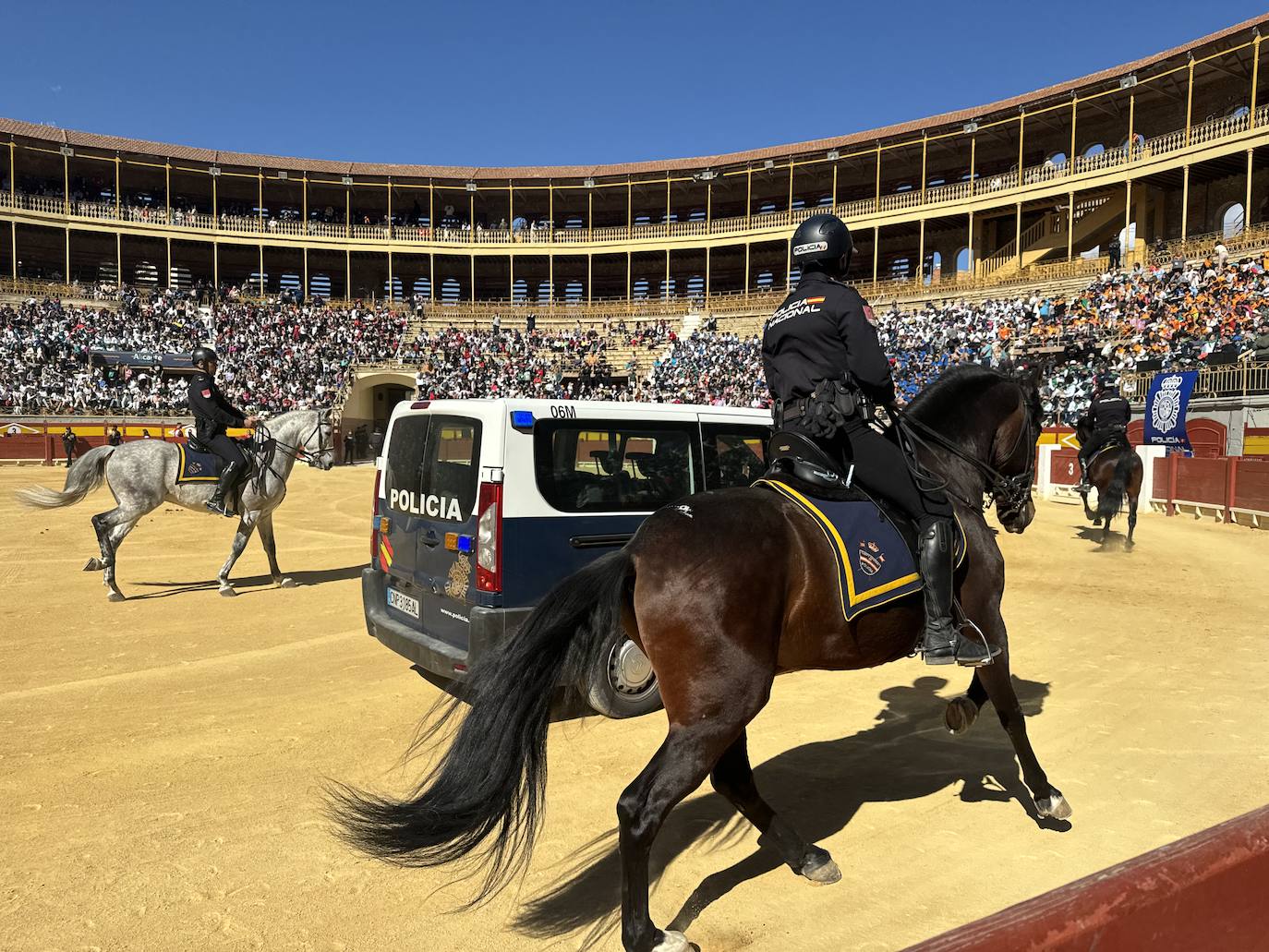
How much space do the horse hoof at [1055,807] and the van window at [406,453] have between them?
373 cm

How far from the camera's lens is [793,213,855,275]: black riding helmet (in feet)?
11.3

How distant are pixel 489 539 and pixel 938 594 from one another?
7.68 feet

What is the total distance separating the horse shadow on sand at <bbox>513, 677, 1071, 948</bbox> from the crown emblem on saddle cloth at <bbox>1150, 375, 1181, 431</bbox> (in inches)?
568

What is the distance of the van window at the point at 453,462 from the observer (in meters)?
4.62

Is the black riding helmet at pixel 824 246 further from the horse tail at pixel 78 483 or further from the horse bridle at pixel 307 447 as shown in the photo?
the horse tail at pixel 78 483

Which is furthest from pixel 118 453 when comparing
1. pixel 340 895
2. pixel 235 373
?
pixel 235 373

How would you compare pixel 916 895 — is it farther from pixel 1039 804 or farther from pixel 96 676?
→ pixel 96 676

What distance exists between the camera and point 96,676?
5.45m

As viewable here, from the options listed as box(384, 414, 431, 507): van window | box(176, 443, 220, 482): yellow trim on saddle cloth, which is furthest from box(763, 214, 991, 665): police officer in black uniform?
box(176, 443, 220, 482): yellow trim on saddle cloth

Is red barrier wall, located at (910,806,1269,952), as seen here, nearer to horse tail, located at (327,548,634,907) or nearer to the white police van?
horse tail, located at (327,548,634,907)

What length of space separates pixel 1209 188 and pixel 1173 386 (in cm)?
2124

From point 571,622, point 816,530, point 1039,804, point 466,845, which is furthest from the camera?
point 1039,804

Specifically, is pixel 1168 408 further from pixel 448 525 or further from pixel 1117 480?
pixel 448 525

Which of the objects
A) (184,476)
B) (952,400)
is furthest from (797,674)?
(184,476)
